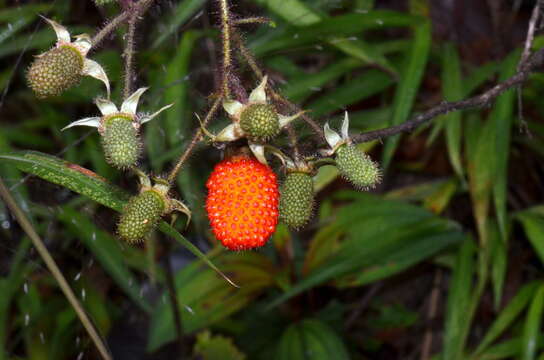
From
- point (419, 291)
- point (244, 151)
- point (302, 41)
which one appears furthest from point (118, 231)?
point (419, 291)

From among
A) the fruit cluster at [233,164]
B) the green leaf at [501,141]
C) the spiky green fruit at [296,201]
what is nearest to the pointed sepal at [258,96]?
the fruit cluster at [233,164]

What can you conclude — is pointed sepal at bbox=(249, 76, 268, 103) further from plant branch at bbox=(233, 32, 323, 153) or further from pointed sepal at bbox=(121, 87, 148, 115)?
pointed sepal at bbox=(121, 87, 148, 115)

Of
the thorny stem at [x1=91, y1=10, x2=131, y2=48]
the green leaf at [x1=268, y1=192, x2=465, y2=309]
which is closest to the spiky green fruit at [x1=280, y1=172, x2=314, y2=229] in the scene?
the thorny stem at [x1=91, y1=10, x2=131, y2=48]

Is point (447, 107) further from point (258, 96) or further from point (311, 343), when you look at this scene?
point (311, 343)

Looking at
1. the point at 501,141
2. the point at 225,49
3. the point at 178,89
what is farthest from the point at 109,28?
the point at 501,141

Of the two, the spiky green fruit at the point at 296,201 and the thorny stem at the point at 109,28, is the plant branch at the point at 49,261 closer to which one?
the thorny stem at the point at 109,28

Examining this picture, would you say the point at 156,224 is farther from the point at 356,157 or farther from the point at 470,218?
the point at 470,218
